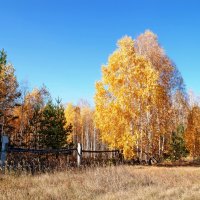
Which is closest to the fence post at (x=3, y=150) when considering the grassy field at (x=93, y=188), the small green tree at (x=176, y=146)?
the grassy field at (x=93, y=188)

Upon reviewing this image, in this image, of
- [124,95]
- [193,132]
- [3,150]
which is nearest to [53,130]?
[124,95]

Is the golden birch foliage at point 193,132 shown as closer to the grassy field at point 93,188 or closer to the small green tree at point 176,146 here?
the small green tree at point 176,146

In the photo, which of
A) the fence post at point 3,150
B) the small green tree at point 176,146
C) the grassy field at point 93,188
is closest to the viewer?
the grassy field at point 93,188

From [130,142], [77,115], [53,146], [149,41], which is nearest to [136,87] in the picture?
[130,142]

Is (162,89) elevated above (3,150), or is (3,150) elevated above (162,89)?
(162,89)

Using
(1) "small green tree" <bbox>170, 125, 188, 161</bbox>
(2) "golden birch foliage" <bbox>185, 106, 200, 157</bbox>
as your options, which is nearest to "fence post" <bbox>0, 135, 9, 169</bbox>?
(2) "golden birch foliage" <bbox>185, 106, 200, 157</bbox>

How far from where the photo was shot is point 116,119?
65.5ft

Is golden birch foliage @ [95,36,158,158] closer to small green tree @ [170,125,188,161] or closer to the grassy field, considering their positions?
the grassy field

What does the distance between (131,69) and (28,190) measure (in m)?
14.6

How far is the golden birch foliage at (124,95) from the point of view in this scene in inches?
781

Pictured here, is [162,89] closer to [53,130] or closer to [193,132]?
[193,132]

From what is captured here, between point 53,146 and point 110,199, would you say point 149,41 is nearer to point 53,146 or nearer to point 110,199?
point 53,146

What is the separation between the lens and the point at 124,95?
20.0m

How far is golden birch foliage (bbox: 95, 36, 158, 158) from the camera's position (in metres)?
19.8
